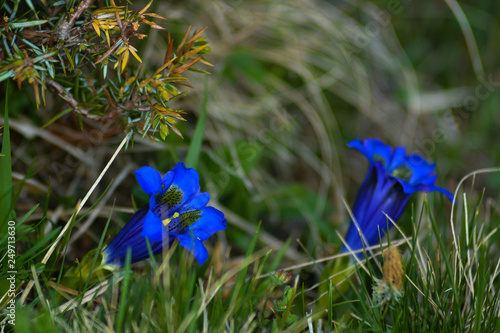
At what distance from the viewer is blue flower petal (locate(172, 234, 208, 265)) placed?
0.97 m

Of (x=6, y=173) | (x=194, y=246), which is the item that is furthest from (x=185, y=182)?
(x=6, y=173)

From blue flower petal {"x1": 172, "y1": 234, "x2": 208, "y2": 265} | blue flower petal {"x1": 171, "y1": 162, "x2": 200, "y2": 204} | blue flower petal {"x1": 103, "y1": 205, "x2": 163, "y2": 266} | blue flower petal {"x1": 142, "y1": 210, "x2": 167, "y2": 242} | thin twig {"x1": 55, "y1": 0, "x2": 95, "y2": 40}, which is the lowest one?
blue flower petal {"x1": 103, "y1": 205, "x2": 163, "y2": 266}

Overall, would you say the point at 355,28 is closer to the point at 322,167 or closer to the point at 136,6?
the point at 322,167

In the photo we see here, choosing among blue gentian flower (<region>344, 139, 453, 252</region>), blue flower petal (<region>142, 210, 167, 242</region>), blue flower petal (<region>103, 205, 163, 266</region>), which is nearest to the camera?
blue flower petal (<region>142, 210, 167, 242</region>)

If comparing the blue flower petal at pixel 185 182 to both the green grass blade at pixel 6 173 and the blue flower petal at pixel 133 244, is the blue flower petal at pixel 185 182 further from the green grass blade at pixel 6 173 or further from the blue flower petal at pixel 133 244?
the green grass blade at pixel 6 173

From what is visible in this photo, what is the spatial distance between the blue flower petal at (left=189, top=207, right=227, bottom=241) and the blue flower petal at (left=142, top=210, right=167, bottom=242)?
0.11m

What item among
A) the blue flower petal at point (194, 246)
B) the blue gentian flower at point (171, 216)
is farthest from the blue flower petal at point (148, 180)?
the blue flower petal at point (194, 246)

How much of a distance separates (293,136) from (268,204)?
1.27 ft

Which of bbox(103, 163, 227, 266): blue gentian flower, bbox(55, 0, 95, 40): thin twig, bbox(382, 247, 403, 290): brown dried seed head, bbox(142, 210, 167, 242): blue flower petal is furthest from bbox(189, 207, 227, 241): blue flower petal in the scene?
bbox(55, 0, 95, 40): thin twig

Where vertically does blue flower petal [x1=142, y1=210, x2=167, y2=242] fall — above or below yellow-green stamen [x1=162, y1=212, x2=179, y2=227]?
above

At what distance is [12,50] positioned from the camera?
3.64 feet

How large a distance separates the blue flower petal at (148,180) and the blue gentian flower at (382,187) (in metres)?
0.53

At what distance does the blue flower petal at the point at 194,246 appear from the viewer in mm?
970

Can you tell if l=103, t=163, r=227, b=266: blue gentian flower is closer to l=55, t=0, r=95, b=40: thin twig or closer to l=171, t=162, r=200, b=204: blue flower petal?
l=171, t=162, r=200, b=204: blue flower petal
